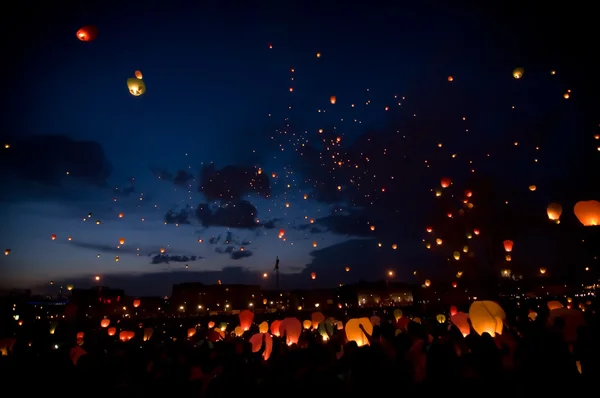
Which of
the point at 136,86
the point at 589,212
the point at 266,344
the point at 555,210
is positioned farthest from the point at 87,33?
the point at 555,210

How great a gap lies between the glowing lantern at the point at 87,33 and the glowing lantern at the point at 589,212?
332 inches

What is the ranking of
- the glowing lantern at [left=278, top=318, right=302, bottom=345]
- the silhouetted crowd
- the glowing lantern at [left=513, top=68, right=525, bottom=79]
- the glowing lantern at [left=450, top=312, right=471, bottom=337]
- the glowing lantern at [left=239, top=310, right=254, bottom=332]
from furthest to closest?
the glowing lantern at [left=239, top=310, right=254, bottom=332] → the glowing lantern at [left=513, top=68, right=525, bottom=79] → the glowing lantern at [left=278, top=318, right=302, bottom=345] → the glowing lantern at [left=450, top=312, right=471, bottom=337] → the silhouetted crowd

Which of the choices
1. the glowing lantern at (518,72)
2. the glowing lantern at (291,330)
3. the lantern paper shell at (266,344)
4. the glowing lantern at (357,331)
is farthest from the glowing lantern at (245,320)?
the glowing lantern at (518,72)

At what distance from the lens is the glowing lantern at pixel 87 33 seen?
5.14 metres

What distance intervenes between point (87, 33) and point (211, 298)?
34959 millimetres

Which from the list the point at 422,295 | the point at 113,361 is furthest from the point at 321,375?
the point at 422,295

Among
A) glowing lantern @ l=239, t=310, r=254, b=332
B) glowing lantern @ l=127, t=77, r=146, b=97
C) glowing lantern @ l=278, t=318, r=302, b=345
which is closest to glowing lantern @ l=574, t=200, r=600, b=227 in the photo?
glowing lantern @ l=278, t=318, r=302, b=345

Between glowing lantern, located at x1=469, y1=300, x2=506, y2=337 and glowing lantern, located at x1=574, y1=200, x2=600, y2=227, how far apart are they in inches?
102

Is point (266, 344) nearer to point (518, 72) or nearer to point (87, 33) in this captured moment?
point (87, 33)

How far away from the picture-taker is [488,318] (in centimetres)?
491

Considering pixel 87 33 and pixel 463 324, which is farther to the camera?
pixel 463 324

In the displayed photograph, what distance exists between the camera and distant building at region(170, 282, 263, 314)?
35812mm

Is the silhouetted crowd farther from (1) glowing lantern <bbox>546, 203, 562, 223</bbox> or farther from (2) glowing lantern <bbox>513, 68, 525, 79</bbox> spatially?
(2) glowing lantern <bbox>513, 68, 525, 79</bbox>

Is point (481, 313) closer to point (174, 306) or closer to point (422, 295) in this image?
point (422, 295)
